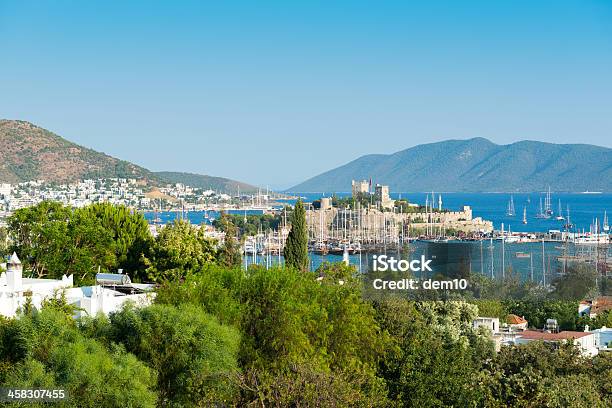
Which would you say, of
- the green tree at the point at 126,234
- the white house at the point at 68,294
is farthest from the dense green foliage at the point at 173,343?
the green tree at the point at 126,234

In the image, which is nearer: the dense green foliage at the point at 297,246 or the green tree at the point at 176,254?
the green tree at the point at 176,254

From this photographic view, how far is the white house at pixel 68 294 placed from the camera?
16734 mm

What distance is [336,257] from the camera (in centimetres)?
8200

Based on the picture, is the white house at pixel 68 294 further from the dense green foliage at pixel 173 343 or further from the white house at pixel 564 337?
the white house at pixel 564 337

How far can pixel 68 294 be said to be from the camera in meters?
18.5

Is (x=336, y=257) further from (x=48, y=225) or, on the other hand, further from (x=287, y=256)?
(x=48, y=225)

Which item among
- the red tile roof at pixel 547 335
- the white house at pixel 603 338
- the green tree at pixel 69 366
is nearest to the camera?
the green tree at pixel 69 366

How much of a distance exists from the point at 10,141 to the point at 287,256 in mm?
88947

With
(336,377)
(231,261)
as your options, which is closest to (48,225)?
(231,261)

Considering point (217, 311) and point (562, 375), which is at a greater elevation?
point (217, 311)

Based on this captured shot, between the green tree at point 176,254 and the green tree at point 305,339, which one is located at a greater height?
the green tree at point 176,254

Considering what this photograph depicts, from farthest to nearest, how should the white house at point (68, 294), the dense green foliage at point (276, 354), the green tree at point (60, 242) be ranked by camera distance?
the green tree at point (60, 242)
the white house at point (68, 294)
the dense green foliage at point (276, 354)

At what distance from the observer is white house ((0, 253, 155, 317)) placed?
16734mm
